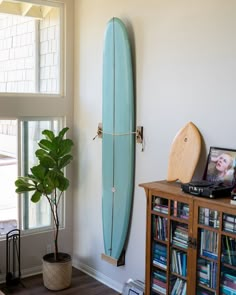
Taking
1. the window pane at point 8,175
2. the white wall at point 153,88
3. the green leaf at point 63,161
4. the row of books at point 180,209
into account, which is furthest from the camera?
the window pane at point 8,175

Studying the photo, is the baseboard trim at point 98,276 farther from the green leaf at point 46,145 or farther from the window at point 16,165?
the green leaf at point 46,145

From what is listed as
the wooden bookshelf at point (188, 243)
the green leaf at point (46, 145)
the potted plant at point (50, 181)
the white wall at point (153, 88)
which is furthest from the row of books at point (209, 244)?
the green leaf at point (46, 145)

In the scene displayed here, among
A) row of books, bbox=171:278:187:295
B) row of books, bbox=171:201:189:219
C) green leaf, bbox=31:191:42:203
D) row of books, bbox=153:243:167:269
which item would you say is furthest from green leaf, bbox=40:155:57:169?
row of books, bbox=171:278:187:295

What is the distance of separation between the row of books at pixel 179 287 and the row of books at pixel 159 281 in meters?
0.08

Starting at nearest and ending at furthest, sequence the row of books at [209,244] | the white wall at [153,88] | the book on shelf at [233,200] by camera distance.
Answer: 1. the book on shelf at [233,200]
2. the row of books at [209,244]
3. the white wall at [153,88]

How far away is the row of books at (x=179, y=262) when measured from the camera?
9.20 feet

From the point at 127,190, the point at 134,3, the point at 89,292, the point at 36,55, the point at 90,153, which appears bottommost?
the point at 89,292

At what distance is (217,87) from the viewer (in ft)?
→ 9.59

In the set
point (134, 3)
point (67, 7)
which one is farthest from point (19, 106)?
point (134, 3)

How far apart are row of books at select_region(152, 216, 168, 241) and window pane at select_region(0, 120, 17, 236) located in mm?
1832

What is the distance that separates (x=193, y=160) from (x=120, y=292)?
1.61m

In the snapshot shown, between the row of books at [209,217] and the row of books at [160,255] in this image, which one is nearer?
the row of books at [209,217]

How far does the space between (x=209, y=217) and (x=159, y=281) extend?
0.74 m

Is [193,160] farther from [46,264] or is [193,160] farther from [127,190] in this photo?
[46,264]
